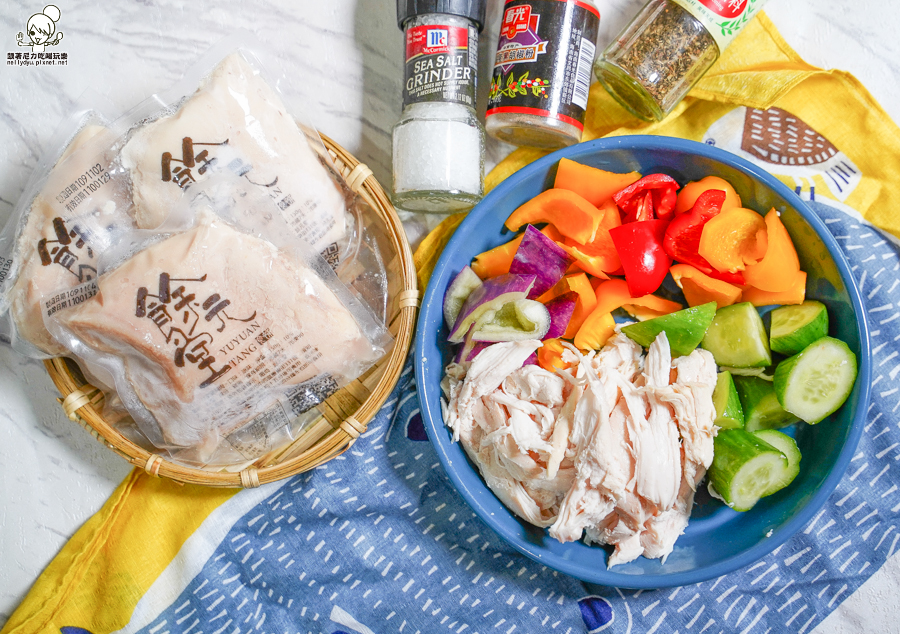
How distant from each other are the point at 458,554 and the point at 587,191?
764 millimetres

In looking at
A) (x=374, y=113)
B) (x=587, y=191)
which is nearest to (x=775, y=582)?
(x=587, y=191)

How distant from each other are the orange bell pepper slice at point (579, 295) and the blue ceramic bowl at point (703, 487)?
18cm

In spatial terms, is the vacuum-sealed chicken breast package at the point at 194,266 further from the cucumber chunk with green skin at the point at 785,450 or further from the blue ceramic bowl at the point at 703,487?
the cucumber chunk with green skin at the point at 785,450

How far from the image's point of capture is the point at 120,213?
1.02 meters

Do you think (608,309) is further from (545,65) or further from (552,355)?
(545,65)

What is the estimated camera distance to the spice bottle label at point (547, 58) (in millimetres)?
1060

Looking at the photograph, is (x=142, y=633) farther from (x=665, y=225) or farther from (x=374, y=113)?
(x=665, y=225)

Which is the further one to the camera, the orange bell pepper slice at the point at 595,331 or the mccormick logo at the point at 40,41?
the mccormick logo at the point at 40,41

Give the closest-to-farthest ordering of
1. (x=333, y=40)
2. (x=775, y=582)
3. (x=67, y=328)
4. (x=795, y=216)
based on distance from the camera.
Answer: (x=67, y=328), (x=795, y=216), (x=775, y=582), (x=333, y=40)

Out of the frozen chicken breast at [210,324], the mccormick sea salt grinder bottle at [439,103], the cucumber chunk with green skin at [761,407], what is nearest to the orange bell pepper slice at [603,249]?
the mccormick sea salt grinder bottle at [439,103]

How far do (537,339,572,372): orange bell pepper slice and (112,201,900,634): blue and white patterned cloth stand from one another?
0.30 metres

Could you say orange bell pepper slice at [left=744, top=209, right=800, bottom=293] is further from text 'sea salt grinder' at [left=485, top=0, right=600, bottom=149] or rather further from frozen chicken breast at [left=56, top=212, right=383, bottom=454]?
frozen chicken breast at [left=56, top=212, right=383, bottom=454]

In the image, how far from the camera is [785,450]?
1.04m

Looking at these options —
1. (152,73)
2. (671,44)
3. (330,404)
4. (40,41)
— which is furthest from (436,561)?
(40,41)
